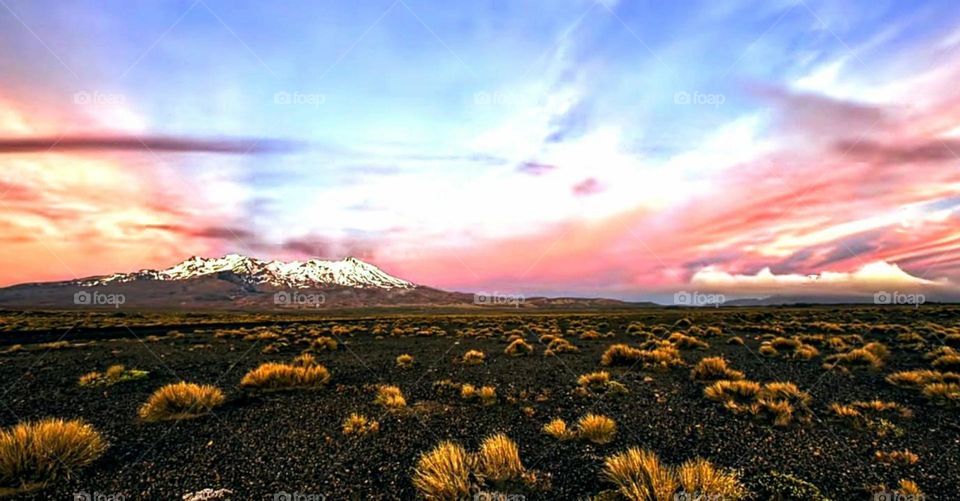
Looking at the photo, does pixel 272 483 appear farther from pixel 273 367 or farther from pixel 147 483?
pixel 273 367

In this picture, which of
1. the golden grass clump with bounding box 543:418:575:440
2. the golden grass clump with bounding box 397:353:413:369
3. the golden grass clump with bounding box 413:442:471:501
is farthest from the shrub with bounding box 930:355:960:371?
the golden grass clump with bounding box 397:353:413:369

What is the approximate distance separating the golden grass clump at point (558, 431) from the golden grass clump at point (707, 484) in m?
2.36

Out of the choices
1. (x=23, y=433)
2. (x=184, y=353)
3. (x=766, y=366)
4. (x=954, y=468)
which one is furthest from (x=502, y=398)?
(x=184, y=353)

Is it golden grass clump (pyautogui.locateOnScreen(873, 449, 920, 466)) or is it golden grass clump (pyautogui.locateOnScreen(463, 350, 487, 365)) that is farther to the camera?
golden grass clump (pyautogui.locateOnScreen(463, 350, 487, 365))

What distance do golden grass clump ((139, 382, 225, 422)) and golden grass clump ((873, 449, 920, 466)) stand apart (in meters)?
12.4

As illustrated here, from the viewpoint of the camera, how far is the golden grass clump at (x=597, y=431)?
7613mm

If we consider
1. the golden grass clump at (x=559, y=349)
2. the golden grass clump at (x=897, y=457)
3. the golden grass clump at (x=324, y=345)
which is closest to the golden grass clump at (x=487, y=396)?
the golden grass clump at (x=897, y=457)

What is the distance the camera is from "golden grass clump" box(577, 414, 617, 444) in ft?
25.0

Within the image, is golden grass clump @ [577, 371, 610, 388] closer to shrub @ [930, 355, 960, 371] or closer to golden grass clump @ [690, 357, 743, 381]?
golden grass clump @ [690, 357, 743, 381]

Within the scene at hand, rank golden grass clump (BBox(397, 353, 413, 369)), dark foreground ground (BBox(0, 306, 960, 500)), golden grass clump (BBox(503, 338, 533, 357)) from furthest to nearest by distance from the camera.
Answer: golden grass clump (BBox(503, 338, 533, 357)), golden grass clump (BBox(397, 353, 413, 369)), dark foreground ground (BBox(0, 306, 960, 500))

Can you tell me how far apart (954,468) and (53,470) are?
516 inches

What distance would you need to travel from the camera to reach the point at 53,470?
6.09 meters

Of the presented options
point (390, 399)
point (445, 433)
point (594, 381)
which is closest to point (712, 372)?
point (594, 381)

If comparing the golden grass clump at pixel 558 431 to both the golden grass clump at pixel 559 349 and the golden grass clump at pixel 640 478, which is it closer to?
the golden grass clump at pixel 640 478
